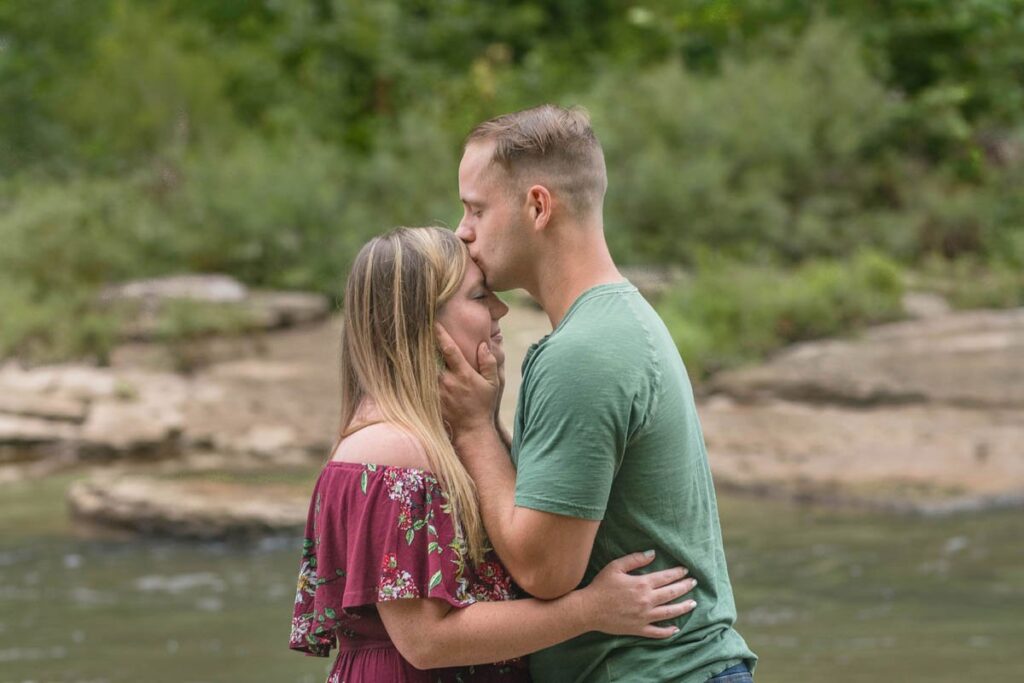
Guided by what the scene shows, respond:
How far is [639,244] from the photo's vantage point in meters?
16.6

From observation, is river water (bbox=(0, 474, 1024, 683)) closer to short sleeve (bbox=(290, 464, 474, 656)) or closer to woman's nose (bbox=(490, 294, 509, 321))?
woman's nose (bbox=(490, 294, 509, 321))

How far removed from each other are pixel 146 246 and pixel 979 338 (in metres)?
9.53

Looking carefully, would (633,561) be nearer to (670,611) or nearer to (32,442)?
(670,611)

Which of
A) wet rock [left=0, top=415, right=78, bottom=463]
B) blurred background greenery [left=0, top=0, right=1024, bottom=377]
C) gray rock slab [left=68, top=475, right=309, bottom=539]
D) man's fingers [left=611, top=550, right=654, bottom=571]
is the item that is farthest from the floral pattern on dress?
blurred background greenery [left=0, top=0, right=1024, bottom=377]

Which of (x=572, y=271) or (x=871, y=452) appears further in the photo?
(x=871, y=452)

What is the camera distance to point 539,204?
257 centimetres

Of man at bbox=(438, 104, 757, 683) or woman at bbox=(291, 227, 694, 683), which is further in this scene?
woman at bbox=(291, 227, 694, 683)

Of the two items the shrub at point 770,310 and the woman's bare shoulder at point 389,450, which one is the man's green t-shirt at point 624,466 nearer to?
the woman's bare shoulder at point 389,450

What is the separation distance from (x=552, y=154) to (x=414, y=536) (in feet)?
2.44

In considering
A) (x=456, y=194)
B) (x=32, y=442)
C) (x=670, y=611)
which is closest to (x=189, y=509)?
(x=32, y=442)

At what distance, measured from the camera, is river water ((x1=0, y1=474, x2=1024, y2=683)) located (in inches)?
268

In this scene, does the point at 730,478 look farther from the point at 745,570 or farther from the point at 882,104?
the point at 882,104

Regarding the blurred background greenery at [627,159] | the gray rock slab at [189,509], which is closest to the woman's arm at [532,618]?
the gray rock slab at [189,509]

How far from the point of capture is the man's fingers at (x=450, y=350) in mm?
2609
